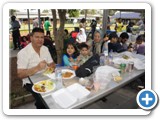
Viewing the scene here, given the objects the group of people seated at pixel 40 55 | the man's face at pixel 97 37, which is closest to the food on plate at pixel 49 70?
the group of people seated at pixel 40 55

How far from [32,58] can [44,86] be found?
321 millimetres

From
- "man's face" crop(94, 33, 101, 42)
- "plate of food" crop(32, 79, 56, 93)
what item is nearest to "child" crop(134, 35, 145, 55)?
"man's face" crop(94, 33, 101, 42)

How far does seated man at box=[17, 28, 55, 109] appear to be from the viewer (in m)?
1.14

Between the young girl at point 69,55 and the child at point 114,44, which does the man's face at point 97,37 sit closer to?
the child at point 114,44

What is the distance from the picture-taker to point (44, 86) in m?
0.96

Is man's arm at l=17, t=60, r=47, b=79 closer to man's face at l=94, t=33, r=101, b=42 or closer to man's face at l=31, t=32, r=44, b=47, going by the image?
man's face at l=31, t=32, r=44, b=47

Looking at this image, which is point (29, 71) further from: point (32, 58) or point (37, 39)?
point (37, 39)

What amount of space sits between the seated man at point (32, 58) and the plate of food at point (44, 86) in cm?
→ 16

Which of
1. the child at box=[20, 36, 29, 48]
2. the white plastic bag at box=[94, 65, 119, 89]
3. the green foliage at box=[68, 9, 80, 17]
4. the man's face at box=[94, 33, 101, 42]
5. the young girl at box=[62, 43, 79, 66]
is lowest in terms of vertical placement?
the white plastic bag at box=[94, 65, 119, 89]

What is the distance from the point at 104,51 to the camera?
1456 millimetres

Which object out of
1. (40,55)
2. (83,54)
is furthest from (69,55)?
(40,55)
